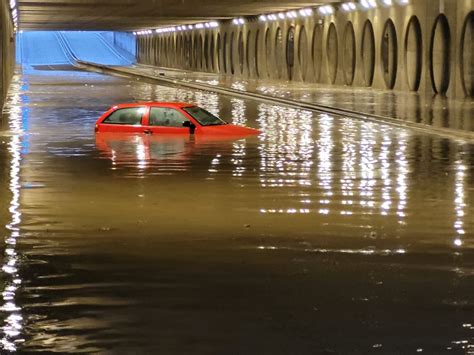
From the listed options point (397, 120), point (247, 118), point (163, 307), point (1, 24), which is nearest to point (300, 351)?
point (163, 307)

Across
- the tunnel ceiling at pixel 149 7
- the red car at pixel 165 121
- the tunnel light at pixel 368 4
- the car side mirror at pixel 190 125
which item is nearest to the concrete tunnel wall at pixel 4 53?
the tunnel ceiling at pixel 149 7

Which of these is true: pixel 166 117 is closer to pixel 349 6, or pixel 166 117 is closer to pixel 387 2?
pixel 387 2

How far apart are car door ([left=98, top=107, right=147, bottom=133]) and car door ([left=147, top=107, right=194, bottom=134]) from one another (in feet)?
0.76

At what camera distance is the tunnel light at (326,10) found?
56.3 m

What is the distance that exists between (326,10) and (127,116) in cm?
3476

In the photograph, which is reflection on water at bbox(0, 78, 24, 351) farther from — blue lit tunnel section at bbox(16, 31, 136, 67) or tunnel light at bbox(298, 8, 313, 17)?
blue lit tunnel section at bbox(16, 31, 136, 67)

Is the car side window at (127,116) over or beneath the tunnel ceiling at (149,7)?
beneath

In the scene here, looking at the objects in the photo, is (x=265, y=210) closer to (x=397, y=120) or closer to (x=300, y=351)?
(x=300, y=351)

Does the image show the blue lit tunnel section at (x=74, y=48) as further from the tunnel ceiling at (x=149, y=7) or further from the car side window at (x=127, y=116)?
A: the car side window at (x=127, y=116)

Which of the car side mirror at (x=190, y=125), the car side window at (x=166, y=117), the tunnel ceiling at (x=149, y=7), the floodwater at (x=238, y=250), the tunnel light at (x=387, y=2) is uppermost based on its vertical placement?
the tunnel ceiling at (x=149, y=7)

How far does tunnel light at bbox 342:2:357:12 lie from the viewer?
53.1m

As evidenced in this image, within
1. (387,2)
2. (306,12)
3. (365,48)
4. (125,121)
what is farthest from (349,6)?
(125,121)

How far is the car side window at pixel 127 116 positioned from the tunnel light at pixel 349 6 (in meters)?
30.8

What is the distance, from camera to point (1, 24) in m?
36.5
